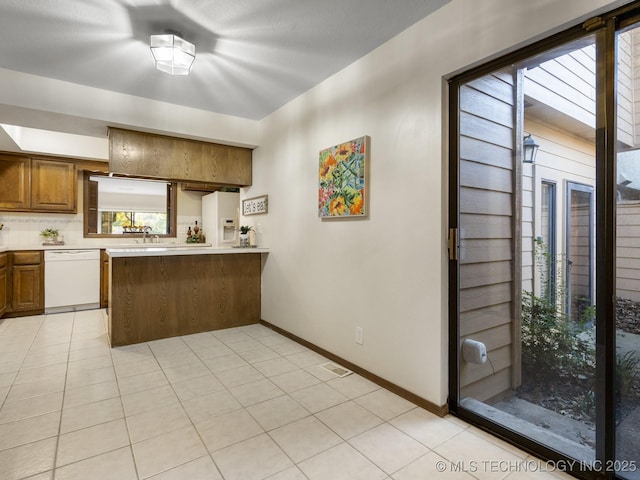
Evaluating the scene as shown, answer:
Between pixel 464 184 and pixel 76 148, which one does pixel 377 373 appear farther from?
pixel 76 148

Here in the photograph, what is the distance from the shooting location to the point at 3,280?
4098 millimetres

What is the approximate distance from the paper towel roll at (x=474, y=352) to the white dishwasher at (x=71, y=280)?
4922 millimetres

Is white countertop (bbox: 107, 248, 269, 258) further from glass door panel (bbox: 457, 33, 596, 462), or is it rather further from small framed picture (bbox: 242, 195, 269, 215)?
glass door panel (bbox: 457, 33, 596, 462)

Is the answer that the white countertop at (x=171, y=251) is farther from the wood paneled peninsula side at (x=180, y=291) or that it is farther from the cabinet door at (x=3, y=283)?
the cabinet door at (x=3, y=283)

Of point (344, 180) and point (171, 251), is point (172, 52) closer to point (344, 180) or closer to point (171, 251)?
point (344, 180)

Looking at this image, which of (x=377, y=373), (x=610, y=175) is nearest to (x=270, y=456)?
(x=377, y=373)

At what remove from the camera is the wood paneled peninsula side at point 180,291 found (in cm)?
328

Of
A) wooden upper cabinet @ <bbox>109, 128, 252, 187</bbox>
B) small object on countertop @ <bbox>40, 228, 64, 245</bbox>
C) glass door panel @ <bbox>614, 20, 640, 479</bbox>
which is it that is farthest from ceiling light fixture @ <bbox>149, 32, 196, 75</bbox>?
small object on countertop @ <bbox>40, 228, 64, 245</bbox>

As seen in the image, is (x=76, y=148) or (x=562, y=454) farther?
(x=76, y=148)

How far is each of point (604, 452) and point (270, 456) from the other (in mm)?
1526

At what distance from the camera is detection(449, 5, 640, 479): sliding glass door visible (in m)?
1.44

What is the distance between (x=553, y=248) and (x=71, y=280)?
5.51 m

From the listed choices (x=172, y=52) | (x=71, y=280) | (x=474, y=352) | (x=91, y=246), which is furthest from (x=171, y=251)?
(x=474, y=352)

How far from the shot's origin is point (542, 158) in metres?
1.85
